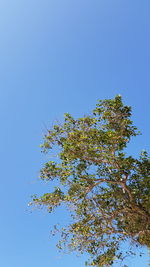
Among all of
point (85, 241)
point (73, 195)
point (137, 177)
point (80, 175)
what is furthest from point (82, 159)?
point (85, 241)

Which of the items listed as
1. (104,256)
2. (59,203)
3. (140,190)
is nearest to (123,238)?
(104,256)

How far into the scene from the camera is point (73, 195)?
1539 cm

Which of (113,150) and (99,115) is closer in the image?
(113,150)

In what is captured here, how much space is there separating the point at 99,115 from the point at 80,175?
352cm

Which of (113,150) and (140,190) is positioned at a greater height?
(113,150)

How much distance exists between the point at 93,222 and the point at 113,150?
165 inches

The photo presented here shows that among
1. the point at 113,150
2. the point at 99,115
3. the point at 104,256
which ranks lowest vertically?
the point at 104,256

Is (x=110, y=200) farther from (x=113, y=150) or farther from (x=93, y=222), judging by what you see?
(x=113, y=150)

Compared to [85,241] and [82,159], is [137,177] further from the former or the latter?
[85,241]

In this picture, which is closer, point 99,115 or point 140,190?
point 140,190

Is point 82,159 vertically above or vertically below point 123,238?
above

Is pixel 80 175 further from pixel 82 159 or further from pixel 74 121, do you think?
pixel 74 121

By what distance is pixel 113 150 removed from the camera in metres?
14.9

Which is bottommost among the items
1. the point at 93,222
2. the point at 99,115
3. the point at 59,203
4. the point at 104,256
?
the point at 104,256
